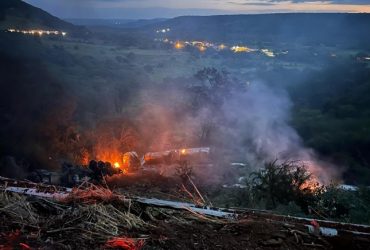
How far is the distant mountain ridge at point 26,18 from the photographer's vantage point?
64262mm

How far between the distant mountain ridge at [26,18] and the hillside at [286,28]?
30.0m

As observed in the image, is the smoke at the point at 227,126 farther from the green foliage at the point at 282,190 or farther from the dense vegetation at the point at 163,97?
the green foliage at the point at 282,190

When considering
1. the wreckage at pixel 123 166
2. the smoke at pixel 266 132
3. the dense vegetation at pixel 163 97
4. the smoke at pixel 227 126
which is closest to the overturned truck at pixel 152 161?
the wreckage at pixel 123 166

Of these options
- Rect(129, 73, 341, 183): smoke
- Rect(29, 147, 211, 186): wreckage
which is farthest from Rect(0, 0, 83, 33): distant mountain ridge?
Rect(29, 147, 211, 186): wreckage

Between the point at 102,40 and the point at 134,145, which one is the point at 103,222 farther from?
the point at 102,40

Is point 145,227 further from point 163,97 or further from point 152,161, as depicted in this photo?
point 163,97

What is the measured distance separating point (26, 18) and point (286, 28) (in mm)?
53449

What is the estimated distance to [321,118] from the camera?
2969cm

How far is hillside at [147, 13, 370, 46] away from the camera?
67750 millimetres

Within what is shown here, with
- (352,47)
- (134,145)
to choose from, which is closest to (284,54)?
(352,47)

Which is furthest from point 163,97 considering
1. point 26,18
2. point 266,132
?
point 26,18

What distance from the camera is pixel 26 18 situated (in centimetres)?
7269

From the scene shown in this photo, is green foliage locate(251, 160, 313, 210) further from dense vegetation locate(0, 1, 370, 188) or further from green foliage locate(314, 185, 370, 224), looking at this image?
dense vegetation locate(0, 1, 370, 188)

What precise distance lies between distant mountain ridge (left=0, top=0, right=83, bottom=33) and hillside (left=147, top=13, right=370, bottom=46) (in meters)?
30.0
